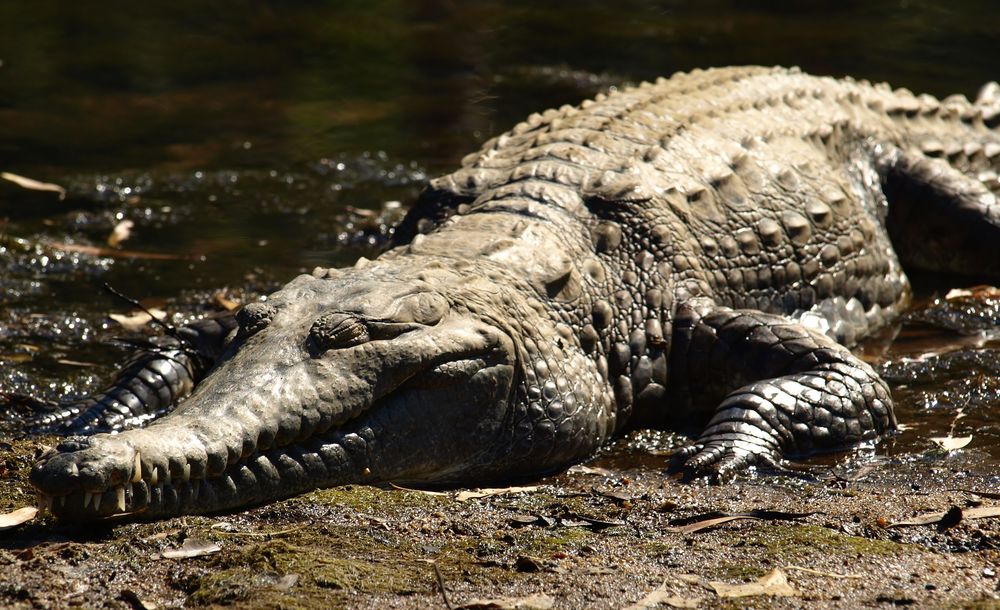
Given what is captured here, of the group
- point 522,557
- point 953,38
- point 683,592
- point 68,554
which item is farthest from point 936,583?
point 953,38

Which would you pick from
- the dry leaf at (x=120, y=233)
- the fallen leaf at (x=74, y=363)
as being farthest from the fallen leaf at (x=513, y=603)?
the dry leaf at (x=120, y=233)

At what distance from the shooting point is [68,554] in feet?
11.2

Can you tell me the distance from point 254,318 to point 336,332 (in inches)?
13.0

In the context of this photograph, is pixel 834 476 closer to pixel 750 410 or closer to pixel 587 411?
pixel 750 410

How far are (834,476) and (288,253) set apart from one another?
4102mm

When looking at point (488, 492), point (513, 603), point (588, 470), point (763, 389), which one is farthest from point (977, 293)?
point (513, 603)

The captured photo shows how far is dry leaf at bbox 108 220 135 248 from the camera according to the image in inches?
309

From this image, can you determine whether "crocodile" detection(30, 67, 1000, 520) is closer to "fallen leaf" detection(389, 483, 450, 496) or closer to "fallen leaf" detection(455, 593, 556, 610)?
"fallen leaf" detection(389, 483, 450, 496)

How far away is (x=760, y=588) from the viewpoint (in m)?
3.39

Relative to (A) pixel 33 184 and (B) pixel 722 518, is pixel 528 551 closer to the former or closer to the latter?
(B) pixel 722 518

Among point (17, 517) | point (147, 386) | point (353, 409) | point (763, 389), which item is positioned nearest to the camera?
point (17, 517)

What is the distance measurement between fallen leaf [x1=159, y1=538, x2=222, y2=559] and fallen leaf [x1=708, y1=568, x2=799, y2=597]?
137 cm

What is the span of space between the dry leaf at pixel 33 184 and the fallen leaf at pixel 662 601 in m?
6.55

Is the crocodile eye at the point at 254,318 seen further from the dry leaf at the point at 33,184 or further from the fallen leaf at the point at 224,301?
the dry leaf at the point at 33,184
